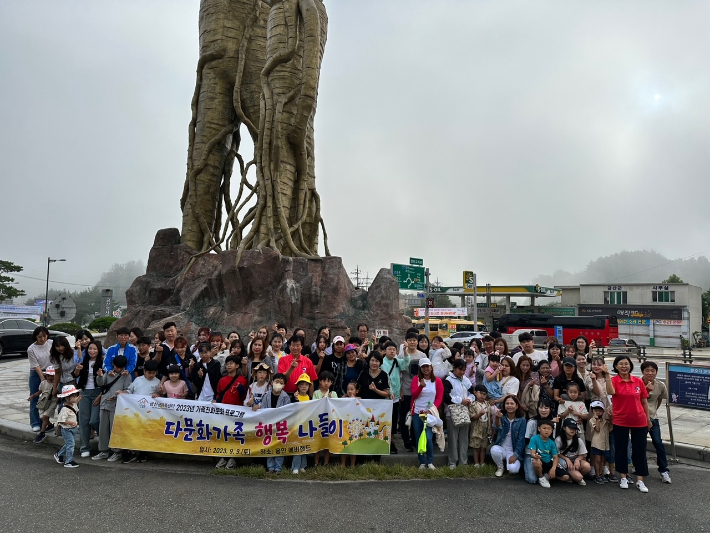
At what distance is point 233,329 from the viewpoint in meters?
12.4

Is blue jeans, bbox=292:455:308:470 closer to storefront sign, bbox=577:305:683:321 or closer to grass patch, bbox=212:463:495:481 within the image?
grass patch, bbox=212:463:495:481

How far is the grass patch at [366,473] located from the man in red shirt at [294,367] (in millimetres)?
937

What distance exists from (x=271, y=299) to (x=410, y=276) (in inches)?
526

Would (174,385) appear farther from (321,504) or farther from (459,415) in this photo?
(459,415)

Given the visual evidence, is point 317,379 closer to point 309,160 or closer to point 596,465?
point 596,465

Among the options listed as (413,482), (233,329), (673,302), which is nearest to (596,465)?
(413,482)

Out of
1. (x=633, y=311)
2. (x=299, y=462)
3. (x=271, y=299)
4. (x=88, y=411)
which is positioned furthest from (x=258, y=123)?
(x=633, y=311)

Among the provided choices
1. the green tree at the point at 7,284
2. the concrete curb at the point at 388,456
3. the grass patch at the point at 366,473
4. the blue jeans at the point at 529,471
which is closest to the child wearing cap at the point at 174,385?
the concrete curb at the point at 388,456

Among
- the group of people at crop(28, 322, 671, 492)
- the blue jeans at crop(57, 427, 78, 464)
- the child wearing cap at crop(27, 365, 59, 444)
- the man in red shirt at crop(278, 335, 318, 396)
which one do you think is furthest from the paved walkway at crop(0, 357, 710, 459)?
the man in red shirt at crop(278, 335, 318, 396)

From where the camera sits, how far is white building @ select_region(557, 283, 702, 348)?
38.0 meters

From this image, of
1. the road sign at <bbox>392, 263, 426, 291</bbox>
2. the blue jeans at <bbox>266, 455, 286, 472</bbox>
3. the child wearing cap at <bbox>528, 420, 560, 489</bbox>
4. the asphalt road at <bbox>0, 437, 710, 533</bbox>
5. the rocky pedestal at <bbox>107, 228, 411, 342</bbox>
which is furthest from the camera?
the road sign at <bbox>392, 263, 426, 291</bbox>

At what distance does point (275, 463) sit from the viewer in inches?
213

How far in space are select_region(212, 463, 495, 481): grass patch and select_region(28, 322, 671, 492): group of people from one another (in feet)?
0.51

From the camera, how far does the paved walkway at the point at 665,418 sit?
22.9ft
